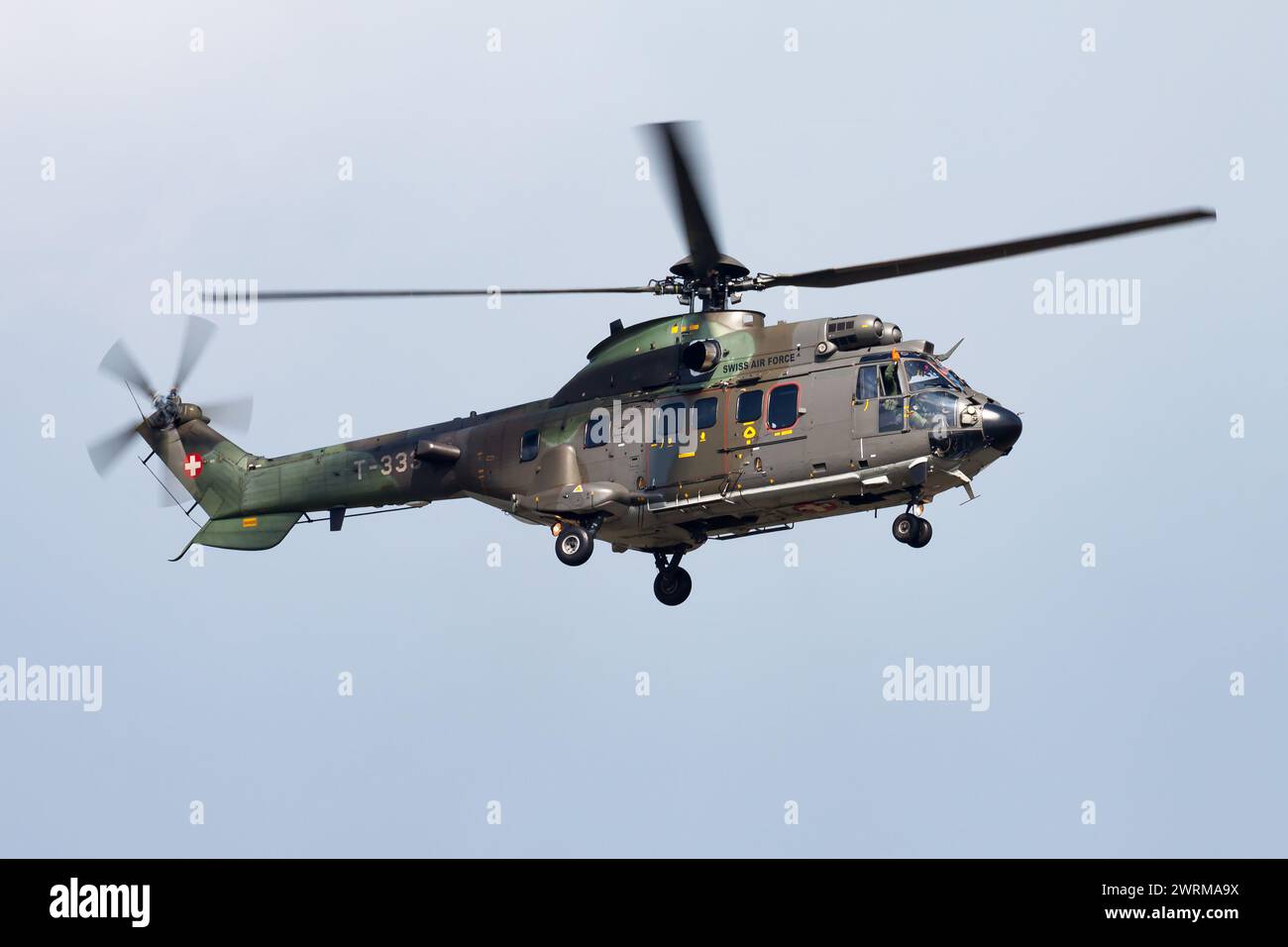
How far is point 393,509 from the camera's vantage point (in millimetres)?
36562

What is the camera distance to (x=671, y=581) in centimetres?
3531

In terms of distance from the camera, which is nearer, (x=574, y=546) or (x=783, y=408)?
(x=783, y=408)

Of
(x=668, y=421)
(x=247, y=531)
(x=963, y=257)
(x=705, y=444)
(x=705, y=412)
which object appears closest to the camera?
(x=963, y=257)

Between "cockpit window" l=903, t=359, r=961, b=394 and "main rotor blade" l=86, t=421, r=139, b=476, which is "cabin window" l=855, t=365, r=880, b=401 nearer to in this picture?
"cockpit window" l=903, t=359, r=961, b=394

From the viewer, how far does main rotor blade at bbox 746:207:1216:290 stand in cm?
2958

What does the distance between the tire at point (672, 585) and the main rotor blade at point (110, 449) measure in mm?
10527

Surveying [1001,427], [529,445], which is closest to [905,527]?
[1001,427]

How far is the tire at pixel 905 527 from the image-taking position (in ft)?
104

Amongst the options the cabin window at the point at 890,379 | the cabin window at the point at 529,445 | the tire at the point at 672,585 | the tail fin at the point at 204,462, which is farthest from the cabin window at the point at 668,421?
the tail fin at the point at 204,462

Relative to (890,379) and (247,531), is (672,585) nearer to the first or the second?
(890,379)

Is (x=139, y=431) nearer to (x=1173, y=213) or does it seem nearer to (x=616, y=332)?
(x=616, y=332)

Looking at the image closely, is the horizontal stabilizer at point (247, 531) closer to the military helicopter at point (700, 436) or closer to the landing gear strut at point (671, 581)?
the military helicopter at point (700, 436)

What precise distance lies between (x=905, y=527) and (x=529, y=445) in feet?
22.2

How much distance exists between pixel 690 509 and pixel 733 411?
1659 mm
